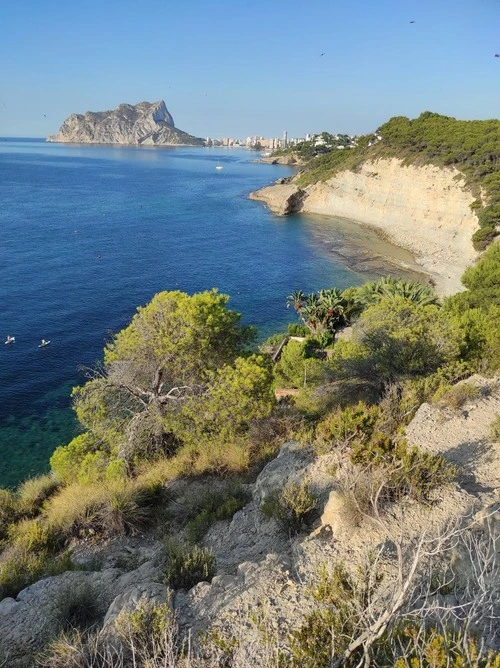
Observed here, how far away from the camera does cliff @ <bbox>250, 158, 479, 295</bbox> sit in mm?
52144

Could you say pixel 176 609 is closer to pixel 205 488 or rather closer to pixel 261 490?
pixel 261 490

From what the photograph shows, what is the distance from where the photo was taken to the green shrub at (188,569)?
707 cm

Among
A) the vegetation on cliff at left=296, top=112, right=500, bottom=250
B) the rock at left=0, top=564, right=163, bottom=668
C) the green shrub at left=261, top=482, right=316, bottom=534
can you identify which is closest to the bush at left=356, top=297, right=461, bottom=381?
the green shrub at left=261, top=482, right=316, bottom=534

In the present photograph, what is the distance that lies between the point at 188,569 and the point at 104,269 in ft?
152

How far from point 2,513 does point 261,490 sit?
6.91 metres

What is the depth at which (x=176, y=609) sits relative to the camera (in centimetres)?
614

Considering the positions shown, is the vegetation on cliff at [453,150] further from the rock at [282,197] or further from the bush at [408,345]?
the bush at [408,345]

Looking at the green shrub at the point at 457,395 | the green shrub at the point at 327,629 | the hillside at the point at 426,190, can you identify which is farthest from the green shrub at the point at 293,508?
the hillside at the point at 426,190

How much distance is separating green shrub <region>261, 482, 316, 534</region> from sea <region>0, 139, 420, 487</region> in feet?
29.5

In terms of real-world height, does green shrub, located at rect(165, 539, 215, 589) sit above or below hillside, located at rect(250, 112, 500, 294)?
below

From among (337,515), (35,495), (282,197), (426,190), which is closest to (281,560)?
(337,515)

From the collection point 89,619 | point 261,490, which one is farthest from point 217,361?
point 89,619

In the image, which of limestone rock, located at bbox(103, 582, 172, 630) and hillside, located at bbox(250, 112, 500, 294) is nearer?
limestone rock, located at bbox(103, 582, 172, 630)

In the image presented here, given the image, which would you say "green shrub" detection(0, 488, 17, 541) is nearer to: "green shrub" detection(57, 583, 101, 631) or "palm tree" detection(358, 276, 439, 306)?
"green shrub" detection(57, 583, 101, 631)
